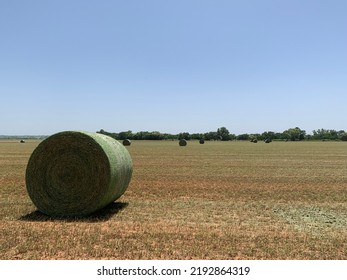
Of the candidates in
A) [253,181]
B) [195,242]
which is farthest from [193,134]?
[195,242]

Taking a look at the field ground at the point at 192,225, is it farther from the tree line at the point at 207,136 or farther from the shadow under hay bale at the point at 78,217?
the tree line at the point at 207,136

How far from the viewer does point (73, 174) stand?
11.0 meters

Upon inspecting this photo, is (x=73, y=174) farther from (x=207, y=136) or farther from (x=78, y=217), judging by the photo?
(x=207, y=136)

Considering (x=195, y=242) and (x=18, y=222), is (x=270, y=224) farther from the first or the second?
(x=18, y=222)

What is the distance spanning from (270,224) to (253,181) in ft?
27.2

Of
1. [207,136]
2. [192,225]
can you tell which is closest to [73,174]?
[192,225]

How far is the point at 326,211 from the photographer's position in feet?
36.7

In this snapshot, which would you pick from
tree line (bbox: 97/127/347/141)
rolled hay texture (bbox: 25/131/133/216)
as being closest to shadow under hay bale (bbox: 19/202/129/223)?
rolled hay texture (bbox: 25/131/133/216)

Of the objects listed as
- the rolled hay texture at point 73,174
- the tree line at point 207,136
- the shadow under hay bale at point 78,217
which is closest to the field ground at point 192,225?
the shadow under hay bale at point 78,217

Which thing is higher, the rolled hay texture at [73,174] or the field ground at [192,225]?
the rolled hay texture at [73,174]

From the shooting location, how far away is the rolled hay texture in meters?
10.6

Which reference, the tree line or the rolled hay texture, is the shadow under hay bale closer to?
the rolled hay texture

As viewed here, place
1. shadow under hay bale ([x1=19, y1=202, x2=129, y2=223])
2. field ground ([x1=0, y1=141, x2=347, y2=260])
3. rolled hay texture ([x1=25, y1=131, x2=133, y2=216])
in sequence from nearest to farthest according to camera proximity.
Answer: field ground ([x1=0, y1=141, x2=347, y2=260]) < shadow under hay bale ([x1=19, y1=202, x2=129, y2=223]) < rolled hay texture ([x1=25, y1=131, x2=133, y2=216])

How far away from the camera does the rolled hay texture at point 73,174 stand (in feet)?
34.8
